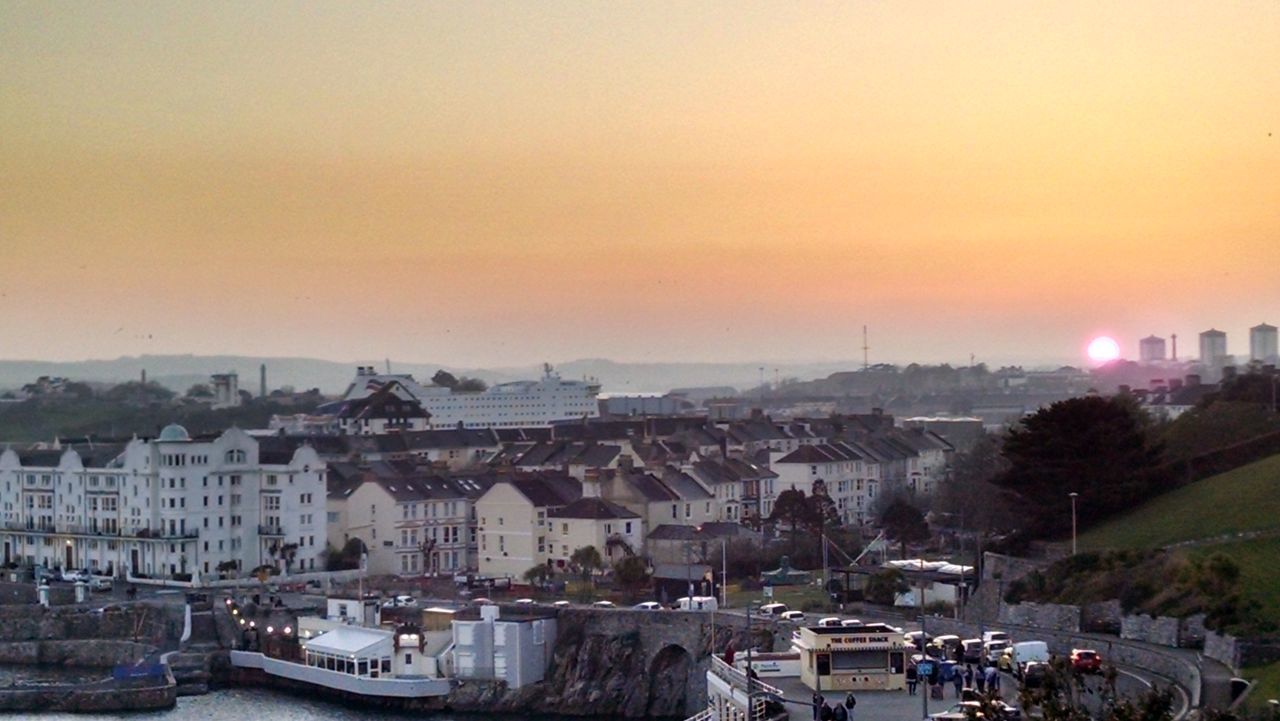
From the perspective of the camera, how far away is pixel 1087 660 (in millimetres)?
22953

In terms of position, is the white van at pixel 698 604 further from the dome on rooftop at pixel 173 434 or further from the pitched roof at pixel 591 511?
the dome on rooftop at pixel 173 434

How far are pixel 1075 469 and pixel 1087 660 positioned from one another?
38.8 ft

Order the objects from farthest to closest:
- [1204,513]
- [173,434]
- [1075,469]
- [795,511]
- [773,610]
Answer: [173,434] → [795,511] → [1075,469] → [773,610] → [1204,513]

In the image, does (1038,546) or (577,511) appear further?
(577,511)

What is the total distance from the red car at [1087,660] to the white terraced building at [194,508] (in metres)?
24.8

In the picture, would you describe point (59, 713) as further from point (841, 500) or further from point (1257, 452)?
point (841, 500)

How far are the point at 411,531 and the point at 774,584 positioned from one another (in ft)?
33.9

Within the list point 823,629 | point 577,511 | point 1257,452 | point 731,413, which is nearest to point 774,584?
point 577,511

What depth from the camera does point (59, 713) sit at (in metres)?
33.5

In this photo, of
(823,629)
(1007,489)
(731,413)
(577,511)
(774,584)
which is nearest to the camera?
(823,629)

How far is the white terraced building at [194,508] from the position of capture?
4566 cm

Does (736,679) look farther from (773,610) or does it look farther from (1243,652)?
(773,610)

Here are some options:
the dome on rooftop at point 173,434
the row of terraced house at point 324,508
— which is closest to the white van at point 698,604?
the row of terraced house at point 324,508

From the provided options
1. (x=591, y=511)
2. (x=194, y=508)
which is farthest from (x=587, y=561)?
(x=194, y=508)
